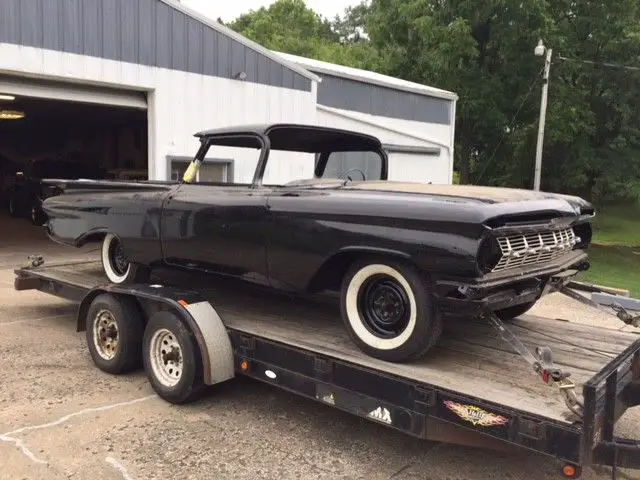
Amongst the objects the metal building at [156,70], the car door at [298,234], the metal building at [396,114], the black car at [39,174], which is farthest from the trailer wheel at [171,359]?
the black car at [39,174]

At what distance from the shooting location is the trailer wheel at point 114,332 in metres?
4.69

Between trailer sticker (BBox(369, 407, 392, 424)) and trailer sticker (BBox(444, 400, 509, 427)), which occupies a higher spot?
trailer sticker (BBox(444, 400, 509, 427))

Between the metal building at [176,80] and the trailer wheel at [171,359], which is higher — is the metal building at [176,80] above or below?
above

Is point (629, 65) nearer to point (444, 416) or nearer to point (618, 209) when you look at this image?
point (618, 209)

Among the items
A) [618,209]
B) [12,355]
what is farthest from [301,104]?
[618,209]

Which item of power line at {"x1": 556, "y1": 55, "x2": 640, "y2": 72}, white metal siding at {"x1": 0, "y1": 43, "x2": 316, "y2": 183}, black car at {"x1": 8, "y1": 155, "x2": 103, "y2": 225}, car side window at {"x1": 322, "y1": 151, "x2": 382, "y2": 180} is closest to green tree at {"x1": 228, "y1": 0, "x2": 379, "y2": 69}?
power line at {"x1": 556, "y1": 55, "x2": 640, "y2": 72}

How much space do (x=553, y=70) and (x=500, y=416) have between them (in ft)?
71.2

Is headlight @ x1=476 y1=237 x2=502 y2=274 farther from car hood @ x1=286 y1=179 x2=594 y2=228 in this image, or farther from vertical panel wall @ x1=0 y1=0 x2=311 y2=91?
vertical panel wall @ x1=0 y1=0 x2=311 y2=91

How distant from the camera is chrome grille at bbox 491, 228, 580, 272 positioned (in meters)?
3.31

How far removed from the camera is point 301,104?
1305 cm

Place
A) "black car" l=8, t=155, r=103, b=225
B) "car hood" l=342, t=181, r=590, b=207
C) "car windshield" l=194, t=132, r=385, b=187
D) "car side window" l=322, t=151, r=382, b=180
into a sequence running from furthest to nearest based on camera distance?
1. "black car" l=8, t=155, r=103, b=225
2. "car side window" l=322, t=151, r=382, b=180
3. "car windshield" l=194, t=132, r=385, b=187
4. "car hood" l=342, t=181, r=590, b=207

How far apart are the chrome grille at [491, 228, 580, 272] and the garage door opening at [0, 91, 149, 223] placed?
14693 millimetres

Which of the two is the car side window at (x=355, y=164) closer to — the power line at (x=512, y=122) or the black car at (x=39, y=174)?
the black car at (x=39, y=174)

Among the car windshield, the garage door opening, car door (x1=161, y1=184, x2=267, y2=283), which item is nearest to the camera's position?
car door (x1=161, y1=184, x2=267, y2=283)
